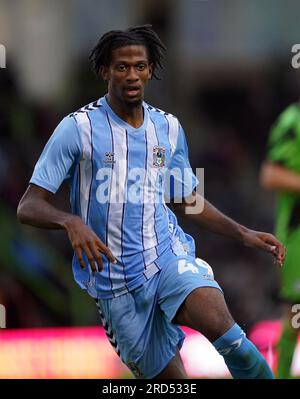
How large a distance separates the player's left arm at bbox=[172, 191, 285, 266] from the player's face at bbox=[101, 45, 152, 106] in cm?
72

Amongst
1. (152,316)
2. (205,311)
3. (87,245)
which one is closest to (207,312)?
(205,311)

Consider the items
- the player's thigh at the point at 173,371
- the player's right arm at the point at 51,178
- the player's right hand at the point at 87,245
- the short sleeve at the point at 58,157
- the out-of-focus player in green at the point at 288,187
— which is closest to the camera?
the player's right hand at the point at 87,245

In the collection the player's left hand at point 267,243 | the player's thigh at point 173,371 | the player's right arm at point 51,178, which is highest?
the player's right arm at point 51,178

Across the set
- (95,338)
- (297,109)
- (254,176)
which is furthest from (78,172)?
(254,176)

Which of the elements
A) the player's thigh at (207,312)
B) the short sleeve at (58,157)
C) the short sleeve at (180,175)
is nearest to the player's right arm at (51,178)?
the short sleeve at (58,157)

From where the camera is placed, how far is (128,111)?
6316mm

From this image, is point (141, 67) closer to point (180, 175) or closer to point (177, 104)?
point (180, 175)

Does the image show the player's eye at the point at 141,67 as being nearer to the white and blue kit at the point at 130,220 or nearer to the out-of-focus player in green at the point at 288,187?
the white and blue kit at the point at 130,220

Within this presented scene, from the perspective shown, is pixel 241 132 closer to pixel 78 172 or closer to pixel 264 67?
pixel 264 67

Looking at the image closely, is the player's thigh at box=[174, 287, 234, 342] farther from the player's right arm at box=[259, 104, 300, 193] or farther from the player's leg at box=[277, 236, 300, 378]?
the player's right arm at box=[259, 104, 300, 193]

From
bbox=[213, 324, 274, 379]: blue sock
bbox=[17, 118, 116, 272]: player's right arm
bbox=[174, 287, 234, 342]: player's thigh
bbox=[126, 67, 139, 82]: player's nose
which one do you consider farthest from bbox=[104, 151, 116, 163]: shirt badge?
bbox=[213, 324, 274, 379]: blue sock

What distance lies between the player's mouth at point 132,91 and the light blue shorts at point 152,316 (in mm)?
850

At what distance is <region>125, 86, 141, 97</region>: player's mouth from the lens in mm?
6180

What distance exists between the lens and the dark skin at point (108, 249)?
5691 mm
